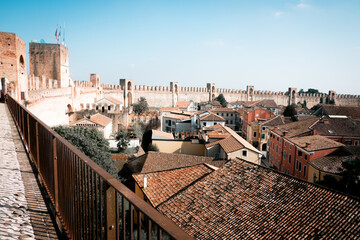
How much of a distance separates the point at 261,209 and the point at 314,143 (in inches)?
417

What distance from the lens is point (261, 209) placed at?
7324 mm

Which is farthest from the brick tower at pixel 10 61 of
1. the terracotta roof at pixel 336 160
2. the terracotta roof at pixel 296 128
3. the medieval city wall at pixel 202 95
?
the medieval city wall at pixel 202 95

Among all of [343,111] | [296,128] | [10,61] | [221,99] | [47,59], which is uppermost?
[47,59]

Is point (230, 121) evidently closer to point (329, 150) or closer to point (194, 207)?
point (329, 150)

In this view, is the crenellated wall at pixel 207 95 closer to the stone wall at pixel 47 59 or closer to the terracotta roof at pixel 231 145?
the stone wall at pixel 47 59

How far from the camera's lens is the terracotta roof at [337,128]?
19375mm

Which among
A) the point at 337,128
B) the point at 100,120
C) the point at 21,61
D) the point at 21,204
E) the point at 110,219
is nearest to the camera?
the point at 110,219

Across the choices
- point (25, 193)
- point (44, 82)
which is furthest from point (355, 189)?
point (44, 82)

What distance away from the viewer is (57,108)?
72.8 ft

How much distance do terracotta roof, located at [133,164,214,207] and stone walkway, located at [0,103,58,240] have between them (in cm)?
582

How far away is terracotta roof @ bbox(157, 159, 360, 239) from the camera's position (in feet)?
20.4

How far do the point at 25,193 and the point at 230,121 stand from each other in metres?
35.9

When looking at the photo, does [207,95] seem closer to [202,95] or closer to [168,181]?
[202,95]

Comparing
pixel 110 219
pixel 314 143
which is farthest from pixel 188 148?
pixel 110 219
